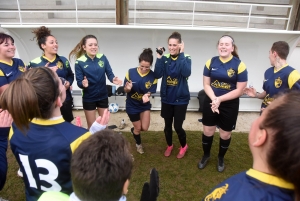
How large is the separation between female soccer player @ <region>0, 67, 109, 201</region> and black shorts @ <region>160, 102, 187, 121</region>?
2.07 meters

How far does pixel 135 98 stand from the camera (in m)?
3.36

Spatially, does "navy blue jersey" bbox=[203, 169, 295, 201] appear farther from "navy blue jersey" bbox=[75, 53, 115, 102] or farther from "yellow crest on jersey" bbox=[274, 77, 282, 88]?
"navy blue jersey" bbox=[75, 53, 115, 102]

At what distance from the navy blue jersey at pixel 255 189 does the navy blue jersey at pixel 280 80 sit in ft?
7.29

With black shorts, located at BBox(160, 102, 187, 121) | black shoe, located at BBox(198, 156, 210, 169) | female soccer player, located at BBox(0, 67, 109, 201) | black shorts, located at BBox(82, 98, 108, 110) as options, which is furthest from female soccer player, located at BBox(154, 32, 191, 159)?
female soccer player, located at BBox(0, 67, 109, 201)

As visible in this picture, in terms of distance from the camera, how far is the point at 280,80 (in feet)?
9.30

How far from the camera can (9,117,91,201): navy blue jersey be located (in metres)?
1.24

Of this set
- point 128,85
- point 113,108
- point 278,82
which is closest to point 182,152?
point 128,85

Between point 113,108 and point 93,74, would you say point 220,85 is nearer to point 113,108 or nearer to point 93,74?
point 93,74

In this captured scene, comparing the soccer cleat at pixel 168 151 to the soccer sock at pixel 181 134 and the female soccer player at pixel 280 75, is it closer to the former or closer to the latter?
the soccer sock at pixel 181 134

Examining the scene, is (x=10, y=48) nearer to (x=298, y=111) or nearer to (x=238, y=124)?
(x=298, y=111)

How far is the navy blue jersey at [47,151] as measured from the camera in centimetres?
124

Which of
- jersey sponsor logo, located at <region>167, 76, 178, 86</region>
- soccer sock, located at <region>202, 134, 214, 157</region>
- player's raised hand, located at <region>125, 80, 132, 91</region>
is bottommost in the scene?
soccer sock, located at <region>202, 134, 214, 157</region>

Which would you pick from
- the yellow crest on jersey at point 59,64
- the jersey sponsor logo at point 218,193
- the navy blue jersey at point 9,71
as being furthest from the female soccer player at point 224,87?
the navy blue jersey at point 9,71

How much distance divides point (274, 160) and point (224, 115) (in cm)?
224
